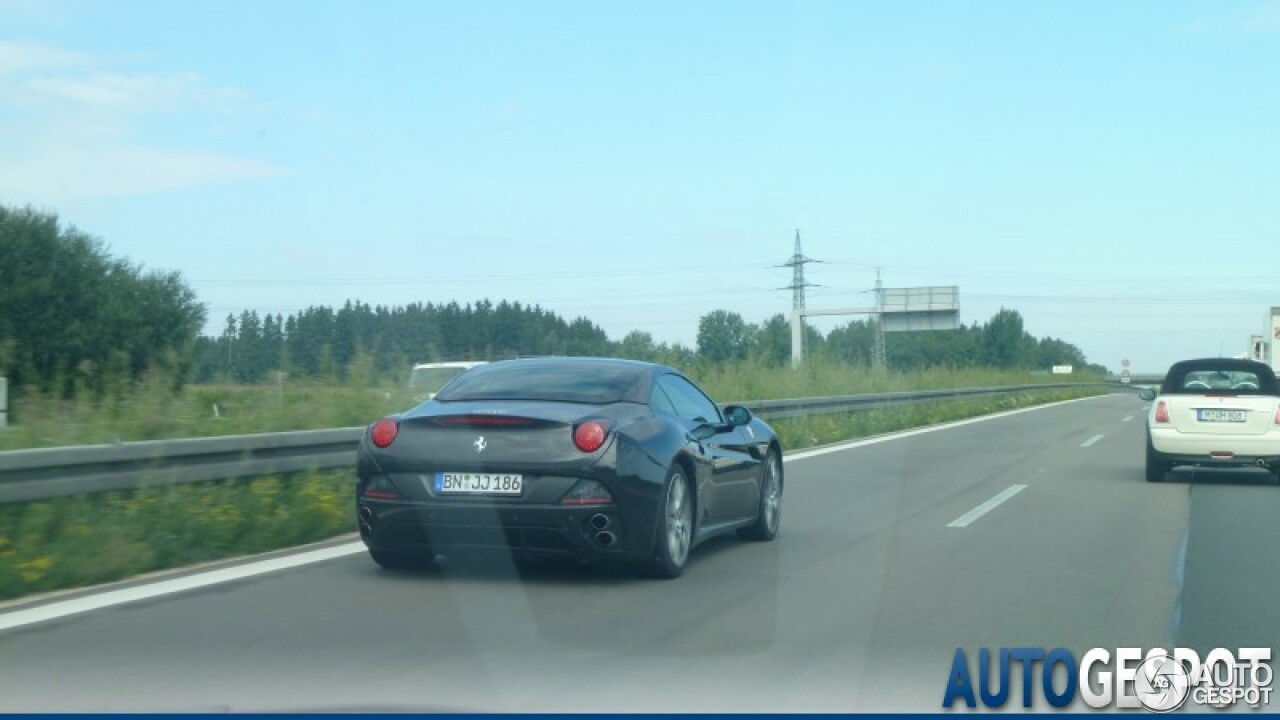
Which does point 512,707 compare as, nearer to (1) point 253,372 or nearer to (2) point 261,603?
(2) point 261,603

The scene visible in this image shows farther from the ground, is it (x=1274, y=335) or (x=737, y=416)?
(x=1274, y=335)

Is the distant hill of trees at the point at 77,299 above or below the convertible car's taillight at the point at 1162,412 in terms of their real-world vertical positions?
above

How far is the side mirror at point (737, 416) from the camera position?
10.4m

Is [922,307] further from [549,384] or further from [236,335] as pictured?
[549,384]

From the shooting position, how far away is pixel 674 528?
9070mm

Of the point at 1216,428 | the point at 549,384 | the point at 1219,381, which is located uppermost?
the point at 549,384

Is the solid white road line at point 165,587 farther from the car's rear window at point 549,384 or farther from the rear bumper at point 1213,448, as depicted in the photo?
the rear bumper at point 1213,448

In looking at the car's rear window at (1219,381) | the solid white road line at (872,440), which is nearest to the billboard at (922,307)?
the solid white road line at (872,440)

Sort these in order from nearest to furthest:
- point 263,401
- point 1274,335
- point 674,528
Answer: point 674,528 → point 263,401 → point 1274,335

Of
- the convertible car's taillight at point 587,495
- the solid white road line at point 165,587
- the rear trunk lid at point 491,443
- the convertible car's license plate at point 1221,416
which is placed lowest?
the solid white road line at point 165,587

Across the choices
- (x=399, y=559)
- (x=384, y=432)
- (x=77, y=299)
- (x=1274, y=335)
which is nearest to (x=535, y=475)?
(x=384, y=432)

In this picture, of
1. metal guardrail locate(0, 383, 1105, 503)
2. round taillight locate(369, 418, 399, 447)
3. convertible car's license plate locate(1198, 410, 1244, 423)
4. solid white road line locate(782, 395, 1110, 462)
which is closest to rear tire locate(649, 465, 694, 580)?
round taillight locate(369, 418, 399, 447)

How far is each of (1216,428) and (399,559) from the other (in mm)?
11375

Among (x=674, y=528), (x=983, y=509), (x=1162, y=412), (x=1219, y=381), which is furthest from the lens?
(x=1219, y=381)
